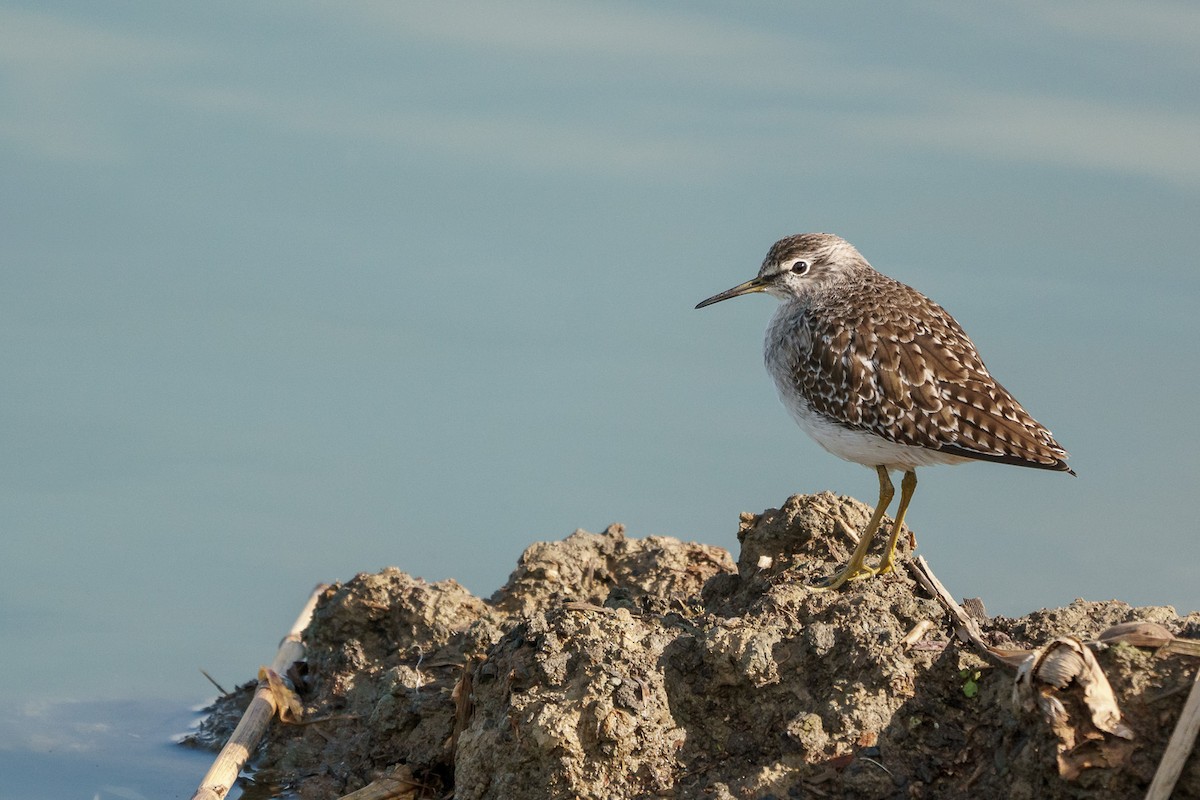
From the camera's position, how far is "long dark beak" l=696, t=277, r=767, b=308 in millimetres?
11115

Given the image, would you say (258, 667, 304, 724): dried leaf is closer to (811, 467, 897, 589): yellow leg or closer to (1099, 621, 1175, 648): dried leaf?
(811, 467, 897, 589): yellow leg

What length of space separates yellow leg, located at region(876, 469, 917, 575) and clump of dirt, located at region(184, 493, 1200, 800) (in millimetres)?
91

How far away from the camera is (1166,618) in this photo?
8.38 metres

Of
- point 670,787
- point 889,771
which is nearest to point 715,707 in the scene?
point 670,787

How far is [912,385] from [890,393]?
16 cm

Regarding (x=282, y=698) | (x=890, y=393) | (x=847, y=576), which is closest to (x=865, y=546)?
(x=847, y=576)

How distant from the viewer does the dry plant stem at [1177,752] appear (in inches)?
240

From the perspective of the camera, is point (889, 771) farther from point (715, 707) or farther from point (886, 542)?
point (886, 542)

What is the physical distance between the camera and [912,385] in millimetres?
9227

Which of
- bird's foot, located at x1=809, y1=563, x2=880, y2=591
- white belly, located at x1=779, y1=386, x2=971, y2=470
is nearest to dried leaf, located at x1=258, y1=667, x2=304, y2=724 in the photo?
bird's foot, located at x1=809, y1=563, x2=880, y2=591

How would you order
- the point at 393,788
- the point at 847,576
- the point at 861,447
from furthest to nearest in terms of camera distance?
the point at 861,447 → the point at 847,576 → the point at 393,788

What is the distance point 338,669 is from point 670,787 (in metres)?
4.13

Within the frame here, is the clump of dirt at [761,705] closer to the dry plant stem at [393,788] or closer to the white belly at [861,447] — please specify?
the dry plant stem at [393,788]

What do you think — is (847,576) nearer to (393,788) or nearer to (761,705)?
(761,705)
